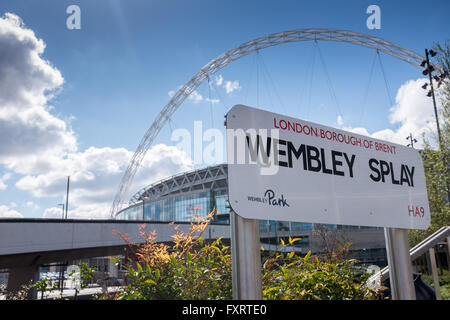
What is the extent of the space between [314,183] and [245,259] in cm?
77

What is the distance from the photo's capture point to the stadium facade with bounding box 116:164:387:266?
212 feet

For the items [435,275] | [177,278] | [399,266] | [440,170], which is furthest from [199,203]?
[177,278]

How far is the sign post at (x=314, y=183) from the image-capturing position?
6.68ft

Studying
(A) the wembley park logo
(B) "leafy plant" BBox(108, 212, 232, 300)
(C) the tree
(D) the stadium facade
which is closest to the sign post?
(A) the wembley park logo

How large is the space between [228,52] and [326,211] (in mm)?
56875

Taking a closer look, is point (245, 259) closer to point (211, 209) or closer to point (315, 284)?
point (315, 284)

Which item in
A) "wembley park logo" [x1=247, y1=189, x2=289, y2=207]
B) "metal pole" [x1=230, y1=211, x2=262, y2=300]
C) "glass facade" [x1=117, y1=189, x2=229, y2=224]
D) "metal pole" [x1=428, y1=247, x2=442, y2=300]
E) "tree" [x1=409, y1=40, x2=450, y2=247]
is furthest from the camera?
"glass facade" [x1=117, y1=189, x2=229, y2=224]

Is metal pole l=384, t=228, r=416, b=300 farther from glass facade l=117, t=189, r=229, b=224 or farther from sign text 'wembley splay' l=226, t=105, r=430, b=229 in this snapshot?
glass facade l=117, t=189, r=229, b=224

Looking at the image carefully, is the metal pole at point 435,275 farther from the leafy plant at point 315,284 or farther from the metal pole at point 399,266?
the leafy plant at point 315,284

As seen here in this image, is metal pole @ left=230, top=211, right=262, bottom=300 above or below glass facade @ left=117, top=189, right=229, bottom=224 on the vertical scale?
below

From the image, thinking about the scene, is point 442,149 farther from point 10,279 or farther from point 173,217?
point 173,217
